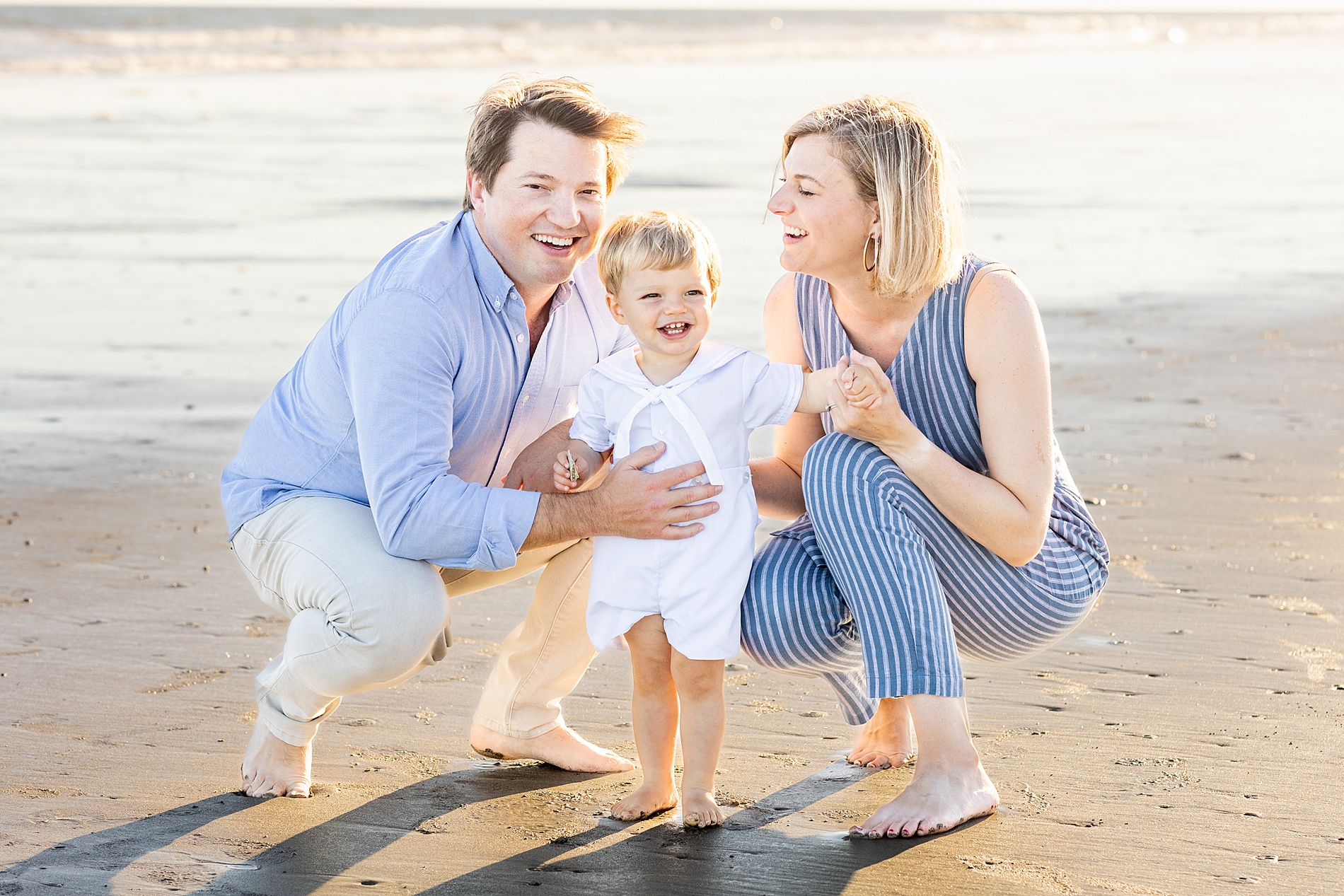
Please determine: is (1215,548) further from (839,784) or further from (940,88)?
(940,88)

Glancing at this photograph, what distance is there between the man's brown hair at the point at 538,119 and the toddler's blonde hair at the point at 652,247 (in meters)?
0.26

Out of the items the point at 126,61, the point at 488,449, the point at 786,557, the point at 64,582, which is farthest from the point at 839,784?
the point at 126,61

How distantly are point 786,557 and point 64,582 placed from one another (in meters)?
2.39

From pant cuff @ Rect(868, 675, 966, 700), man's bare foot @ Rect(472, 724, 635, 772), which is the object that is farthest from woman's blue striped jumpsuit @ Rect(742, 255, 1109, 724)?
man's bare foot @ Rect(472, 724, 635, 772)

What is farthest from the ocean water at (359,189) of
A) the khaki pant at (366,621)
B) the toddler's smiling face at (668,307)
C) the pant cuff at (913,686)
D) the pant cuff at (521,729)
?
the pant cuff at (521,729)

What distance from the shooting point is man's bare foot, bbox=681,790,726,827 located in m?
Answer: 3.03

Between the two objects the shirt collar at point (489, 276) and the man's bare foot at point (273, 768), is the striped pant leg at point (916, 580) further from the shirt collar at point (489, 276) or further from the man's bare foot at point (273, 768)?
the man's bare foot at point (273, 768)

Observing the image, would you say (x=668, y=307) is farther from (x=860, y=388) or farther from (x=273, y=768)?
(x=273, y=768)

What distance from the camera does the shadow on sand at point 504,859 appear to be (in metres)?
2.77

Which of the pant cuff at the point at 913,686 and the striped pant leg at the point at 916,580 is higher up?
the striped pant leg at the point at 916,580

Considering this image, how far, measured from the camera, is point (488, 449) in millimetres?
3412

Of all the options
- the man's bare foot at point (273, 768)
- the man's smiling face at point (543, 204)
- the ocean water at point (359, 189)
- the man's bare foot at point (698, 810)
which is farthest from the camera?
the ocean water at point (359, 189)

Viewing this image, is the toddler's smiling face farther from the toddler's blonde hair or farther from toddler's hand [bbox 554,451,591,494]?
toddler's hand [bbox 554,451,591,494]

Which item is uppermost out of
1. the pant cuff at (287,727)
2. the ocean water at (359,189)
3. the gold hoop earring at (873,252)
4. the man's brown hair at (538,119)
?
the ocean water at (359,189)
